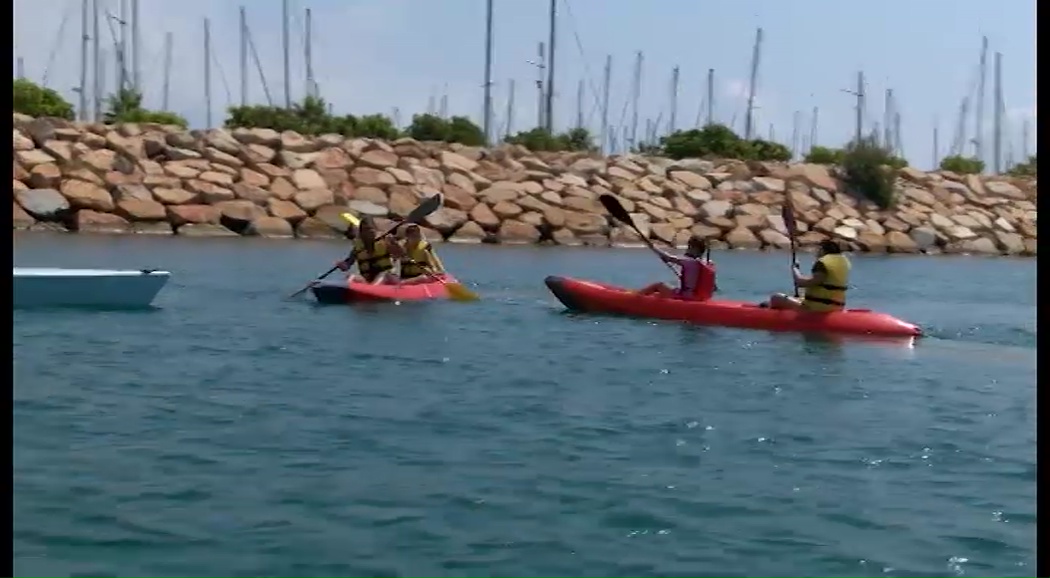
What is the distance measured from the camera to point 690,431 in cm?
902

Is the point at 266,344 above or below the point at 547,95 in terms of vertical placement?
below

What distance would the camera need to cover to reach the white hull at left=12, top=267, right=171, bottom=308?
1351 centimetres

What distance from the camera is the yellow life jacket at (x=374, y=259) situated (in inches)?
635

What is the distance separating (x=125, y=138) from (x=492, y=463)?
90.7 ft

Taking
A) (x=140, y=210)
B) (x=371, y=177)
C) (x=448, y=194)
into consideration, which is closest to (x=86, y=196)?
(x=140, y=210)

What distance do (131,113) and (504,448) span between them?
34235mm

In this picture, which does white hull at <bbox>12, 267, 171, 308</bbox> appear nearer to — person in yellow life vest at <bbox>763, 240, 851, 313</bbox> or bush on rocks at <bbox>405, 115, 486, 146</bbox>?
person in yellow life vest at <bbox>763, 240, 851, 313</bbox>

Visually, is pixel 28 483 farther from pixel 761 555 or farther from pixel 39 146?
pixel 39 146

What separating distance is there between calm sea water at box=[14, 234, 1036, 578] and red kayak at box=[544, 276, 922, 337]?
0.62 feet

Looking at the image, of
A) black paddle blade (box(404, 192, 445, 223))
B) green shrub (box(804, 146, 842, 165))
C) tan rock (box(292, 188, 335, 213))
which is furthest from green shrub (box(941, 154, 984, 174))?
black paddle blade (box(404, 192, 445, 223))

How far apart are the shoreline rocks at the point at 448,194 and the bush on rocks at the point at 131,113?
13.8ft

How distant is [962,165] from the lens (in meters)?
49.7

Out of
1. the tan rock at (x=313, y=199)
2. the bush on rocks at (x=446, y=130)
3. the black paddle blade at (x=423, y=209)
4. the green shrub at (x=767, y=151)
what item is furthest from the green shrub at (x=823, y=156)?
the black paddle blade at (x=423, y=209)

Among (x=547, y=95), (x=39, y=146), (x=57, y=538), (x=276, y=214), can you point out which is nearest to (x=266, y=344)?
(x=57, y=538)
